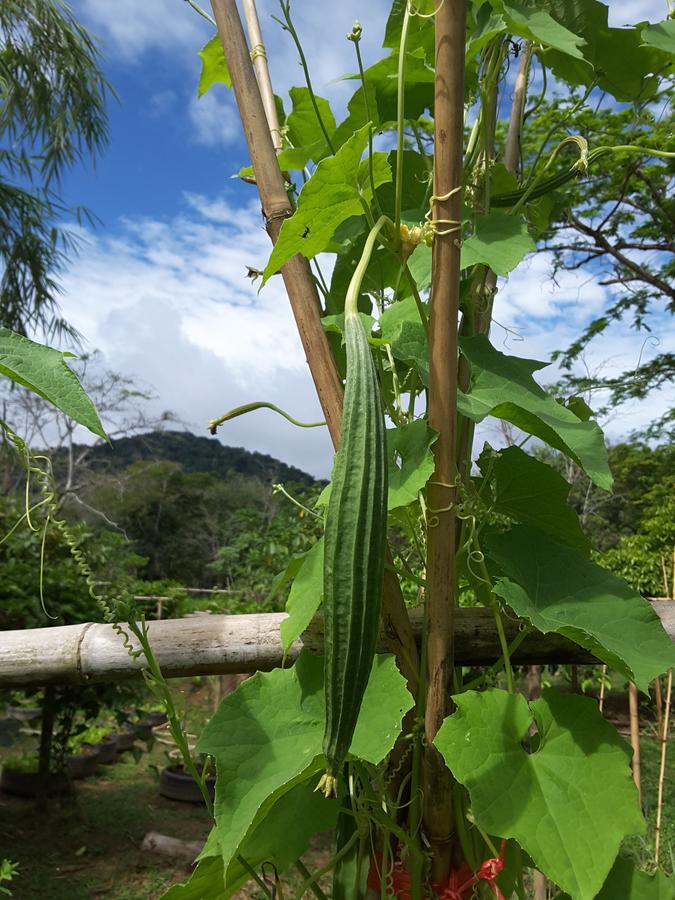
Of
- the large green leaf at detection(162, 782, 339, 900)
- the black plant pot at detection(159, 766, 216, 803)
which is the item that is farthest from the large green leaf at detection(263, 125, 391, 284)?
the black plant pot at detection(159, 766, 216, 803)

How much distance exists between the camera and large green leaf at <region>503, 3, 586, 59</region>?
0.63m

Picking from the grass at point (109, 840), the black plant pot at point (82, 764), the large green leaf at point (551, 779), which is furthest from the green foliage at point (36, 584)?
the large green leaf at point (551, 779)

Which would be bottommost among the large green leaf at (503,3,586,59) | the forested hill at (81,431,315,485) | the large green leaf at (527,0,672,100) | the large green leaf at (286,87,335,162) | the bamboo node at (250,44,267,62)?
the large green leaf at (503,3,586,59)

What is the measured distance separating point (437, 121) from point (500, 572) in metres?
0.43

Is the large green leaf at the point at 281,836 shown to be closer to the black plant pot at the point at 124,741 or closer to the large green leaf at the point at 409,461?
the large green leaf at the point at 409,461

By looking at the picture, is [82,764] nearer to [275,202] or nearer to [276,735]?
[276,735]

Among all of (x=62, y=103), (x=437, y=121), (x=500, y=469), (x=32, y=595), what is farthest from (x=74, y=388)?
(x=62, y=103)

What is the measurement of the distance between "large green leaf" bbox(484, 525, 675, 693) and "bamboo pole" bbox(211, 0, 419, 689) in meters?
0.20

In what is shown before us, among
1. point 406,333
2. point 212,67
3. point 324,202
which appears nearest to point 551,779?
point 406,333

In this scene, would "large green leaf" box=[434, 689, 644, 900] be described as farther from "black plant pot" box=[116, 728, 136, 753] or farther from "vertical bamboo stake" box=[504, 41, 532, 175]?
"black plant pot" box=[116, 728, 136, 753]

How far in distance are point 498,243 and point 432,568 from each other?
307mm

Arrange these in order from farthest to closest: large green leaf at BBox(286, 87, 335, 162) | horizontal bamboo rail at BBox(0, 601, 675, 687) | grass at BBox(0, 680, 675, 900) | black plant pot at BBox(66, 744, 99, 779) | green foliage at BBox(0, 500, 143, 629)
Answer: black plant pot at BBox(66, 744, 99, 779)
green foliage at BBox(0, 500, 143, 629)
grass at BBox(0, 680, 675, 900)
large green leaf at BBox(286, 87, 335, 162)
horizontal bamboo rail at BBox(0, 601, 675, 687)

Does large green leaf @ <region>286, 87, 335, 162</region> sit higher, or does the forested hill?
the forested hill

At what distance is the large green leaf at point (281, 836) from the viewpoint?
2.19 ft
